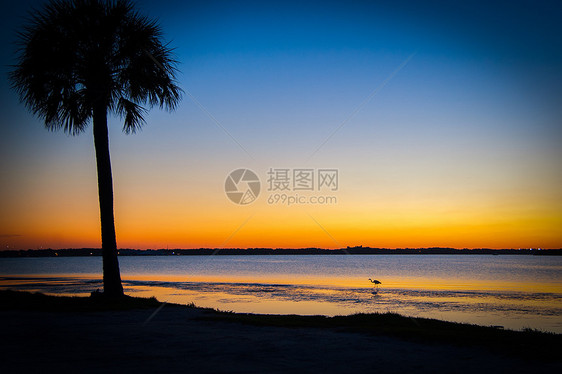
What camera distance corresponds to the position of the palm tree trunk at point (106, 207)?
16.5 m

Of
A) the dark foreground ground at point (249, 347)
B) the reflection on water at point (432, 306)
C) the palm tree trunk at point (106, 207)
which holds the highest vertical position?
the palm tree trunk at point (106, 207)

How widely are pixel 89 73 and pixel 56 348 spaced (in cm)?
1157

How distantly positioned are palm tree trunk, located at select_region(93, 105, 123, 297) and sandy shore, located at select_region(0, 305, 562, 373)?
5.06 m

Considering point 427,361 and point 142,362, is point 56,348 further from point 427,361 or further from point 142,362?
point 427,361

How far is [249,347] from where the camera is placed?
27.9 ft

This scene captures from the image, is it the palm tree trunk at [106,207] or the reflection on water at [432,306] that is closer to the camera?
the palm tree trunk at [106,207]

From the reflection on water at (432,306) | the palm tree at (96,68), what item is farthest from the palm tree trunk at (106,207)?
the reflection on water at (432,306)

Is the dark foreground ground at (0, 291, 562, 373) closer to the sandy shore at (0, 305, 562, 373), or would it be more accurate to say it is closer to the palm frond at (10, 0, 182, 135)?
the sandy shore at (0, 305, 562, 373)

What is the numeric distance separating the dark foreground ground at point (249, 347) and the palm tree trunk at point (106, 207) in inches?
146

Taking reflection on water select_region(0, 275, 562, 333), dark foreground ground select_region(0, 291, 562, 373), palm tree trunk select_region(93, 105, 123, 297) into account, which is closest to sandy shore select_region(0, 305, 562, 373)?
dark foreground ground select_region(0, 291, 562, 373)

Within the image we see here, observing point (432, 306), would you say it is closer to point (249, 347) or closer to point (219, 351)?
point (249, 347)

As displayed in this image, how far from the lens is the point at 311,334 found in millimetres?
10133

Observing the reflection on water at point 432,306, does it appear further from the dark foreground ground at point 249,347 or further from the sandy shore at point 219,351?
the sandy shore at point 219,351

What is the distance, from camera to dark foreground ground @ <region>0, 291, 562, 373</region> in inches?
277
